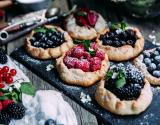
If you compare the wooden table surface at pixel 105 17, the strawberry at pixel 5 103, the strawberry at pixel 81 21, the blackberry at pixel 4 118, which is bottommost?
the wooden table surface at pixel 105 17

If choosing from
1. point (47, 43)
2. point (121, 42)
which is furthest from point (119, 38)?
point (47, 43)

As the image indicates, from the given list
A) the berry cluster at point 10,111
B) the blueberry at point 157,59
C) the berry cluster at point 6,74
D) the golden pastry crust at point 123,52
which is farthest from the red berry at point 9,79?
the blueberry at point 157,59

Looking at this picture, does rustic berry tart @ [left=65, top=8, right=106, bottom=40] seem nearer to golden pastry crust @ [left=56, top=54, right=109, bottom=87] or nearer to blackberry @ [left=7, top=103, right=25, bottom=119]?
golden pastry crust @ [left=56, top=54, right=109, bottom=87]

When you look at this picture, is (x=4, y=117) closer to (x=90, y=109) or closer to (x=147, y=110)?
(x=90, y=109)

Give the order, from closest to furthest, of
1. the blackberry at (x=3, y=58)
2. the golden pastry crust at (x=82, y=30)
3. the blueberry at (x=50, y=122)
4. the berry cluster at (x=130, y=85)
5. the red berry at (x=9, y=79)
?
the blueberry at (x=50, y=122) < the berry cluster at (x=130, y=85) < the red berry at (x=9, y=79) < the blackberry at (x=3, y=58) < the golden pastry crust at (x=82, y=30)

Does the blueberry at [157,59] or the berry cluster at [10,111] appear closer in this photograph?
the berry cluster at [10,111]

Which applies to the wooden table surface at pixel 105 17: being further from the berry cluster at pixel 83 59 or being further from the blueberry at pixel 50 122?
the blueberry at pixel 50 122
